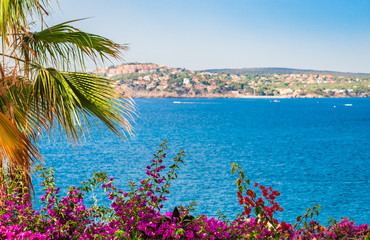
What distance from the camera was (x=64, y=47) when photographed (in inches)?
200

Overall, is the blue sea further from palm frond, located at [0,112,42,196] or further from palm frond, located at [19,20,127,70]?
palm frond, located at [0,112,42,196]

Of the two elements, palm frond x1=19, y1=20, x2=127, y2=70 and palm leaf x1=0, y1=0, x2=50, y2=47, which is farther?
palm frond x1=19, y1=20, x2=127, y2=70

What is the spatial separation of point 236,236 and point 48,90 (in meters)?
2.60

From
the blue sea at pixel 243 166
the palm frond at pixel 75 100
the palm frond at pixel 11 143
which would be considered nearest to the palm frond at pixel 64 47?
the palm frond at pixel 75 100

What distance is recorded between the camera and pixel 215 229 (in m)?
4.10

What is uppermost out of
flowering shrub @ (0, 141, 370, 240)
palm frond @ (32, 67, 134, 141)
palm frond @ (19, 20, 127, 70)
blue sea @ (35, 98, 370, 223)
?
palm frond @ (19, 20, 127, 70)

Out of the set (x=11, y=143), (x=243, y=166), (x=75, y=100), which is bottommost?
(x=243, y=166)

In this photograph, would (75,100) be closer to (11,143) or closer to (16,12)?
(11,143)

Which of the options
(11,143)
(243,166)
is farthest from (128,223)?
(243,166)

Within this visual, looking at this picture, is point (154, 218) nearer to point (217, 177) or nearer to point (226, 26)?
point (217, 177)

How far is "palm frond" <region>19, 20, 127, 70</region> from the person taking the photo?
4.90 metres

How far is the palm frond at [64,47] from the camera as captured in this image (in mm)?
4902

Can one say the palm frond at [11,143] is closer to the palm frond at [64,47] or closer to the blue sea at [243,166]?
the palm frond at [64,47]

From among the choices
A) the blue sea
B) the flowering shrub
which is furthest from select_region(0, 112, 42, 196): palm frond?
the blue sea
